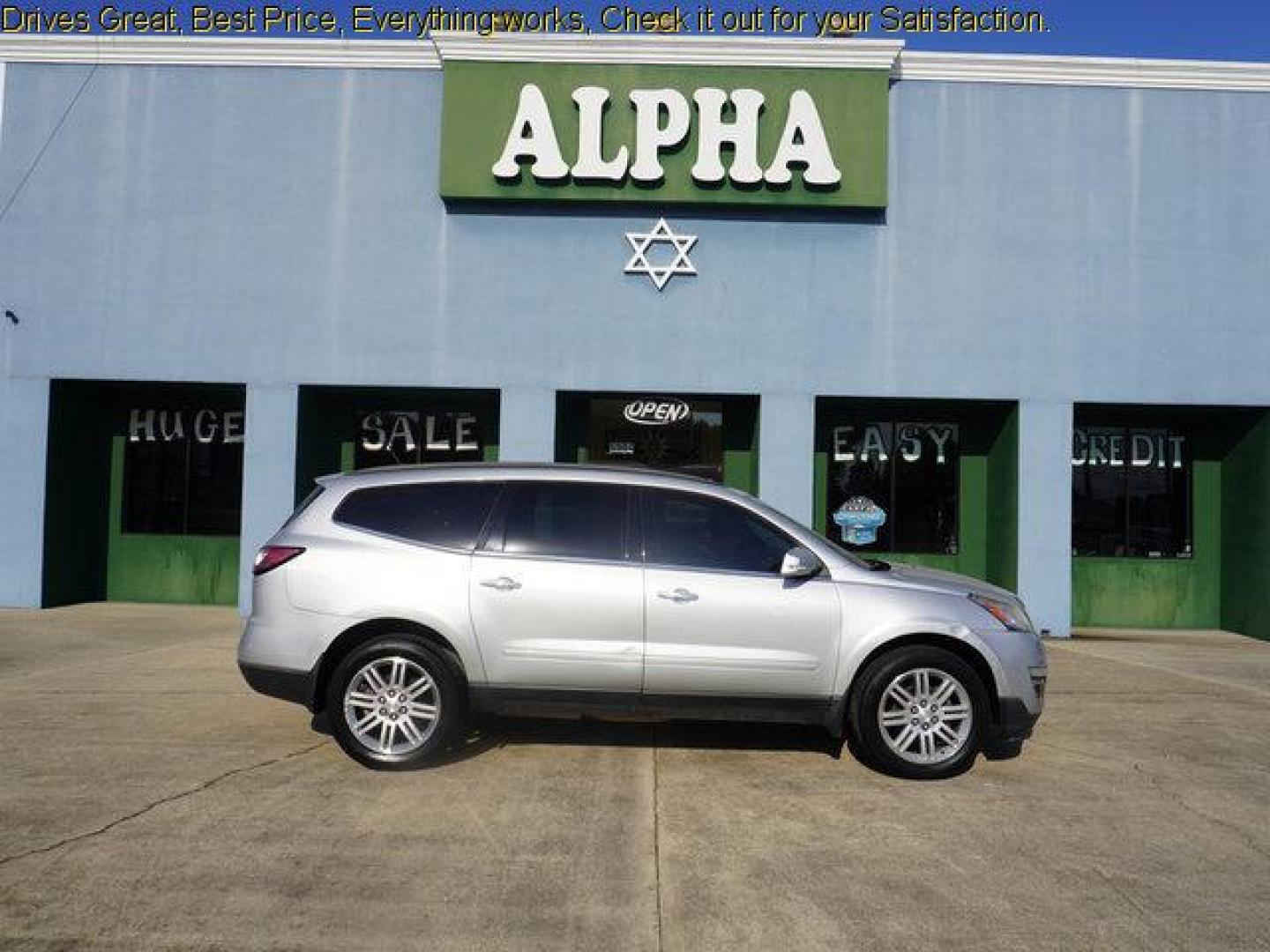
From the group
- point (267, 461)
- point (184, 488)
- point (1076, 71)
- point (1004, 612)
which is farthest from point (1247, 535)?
point (184, 488)

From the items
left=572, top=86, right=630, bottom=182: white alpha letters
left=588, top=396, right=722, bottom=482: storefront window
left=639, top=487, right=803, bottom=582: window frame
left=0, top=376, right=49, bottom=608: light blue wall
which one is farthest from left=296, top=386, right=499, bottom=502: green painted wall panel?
left=639, top=487, right=803, bottom=582: window frame

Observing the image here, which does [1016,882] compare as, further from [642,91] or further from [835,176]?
[642,91]

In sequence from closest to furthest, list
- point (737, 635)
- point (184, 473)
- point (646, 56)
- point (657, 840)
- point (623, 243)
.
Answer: point (657, 840)
point (737, 635)
point (646, 56)
point (623, 243)
point (184, 473)

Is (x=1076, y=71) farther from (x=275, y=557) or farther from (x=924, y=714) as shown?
(x=275, y=557)

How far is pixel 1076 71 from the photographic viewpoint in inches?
479

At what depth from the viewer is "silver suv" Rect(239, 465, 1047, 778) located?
5.69 m

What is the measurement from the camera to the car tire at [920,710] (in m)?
5.70

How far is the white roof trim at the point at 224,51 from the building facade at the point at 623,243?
0.12 feet

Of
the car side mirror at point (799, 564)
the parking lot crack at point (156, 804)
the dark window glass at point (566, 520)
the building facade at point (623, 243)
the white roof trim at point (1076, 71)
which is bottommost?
the parking lot crack at point (156, 804)

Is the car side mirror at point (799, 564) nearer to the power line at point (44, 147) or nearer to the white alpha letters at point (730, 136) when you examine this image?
the white alpha letters at point (730, 136)

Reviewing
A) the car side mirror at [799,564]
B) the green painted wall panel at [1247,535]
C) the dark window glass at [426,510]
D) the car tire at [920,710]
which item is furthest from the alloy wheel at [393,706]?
the green painted wall panel at [1247,535]

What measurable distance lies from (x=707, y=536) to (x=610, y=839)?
1.96m

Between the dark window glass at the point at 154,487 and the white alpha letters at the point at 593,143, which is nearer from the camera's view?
the white alpha letters at the point at 593,143

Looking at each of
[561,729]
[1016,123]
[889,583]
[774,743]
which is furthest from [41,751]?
[1016,123]
